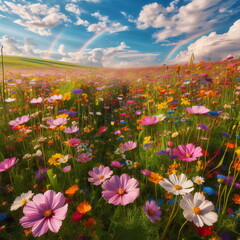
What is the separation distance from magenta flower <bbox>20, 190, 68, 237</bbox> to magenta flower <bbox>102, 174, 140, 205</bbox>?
7.5 inches

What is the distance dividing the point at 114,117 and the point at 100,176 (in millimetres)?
1801

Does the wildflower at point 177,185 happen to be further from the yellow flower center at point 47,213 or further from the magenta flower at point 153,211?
the yellow flower center at point 47,213

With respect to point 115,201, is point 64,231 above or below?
below

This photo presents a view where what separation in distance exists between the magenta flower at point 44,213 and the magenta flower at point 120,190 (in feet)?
0.63

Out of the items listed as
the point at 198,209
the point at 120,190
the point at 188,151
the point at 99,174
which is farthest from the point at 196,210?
the point at 99,174

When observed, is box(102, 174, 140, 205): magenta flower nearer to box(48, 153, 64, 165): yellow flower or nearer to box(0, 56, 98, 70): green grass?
box(48, 153, 64, 165): yellow flower

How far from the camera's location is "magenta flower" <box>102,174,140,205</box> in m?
0.73

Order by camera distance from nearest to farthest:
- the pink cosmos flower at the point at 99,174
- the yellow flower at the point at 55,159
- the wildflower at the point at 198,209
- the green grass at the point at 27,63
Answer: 1. the wildflower at the point at 198,209
2. the pink cosmos flower at the point at 99,174
3. the yellow flower at the point at 55,159
4. the green grass at the point at 27,63

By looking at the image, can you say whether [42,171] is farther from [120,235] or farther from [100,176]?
[120,235]

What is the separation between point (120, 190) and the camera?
0.78m

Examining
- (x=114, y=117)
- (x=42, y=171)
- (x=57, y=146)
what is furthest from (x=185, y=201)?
(x=114, y=117)

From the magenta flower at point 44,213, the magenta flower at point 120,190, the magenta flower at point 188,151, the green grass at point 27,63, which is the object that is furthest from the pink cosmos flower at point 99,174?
the green grass at point 27,63

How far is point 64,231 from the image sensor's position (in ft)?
2.87

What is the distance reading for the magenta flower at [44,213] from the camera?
2.10ft
